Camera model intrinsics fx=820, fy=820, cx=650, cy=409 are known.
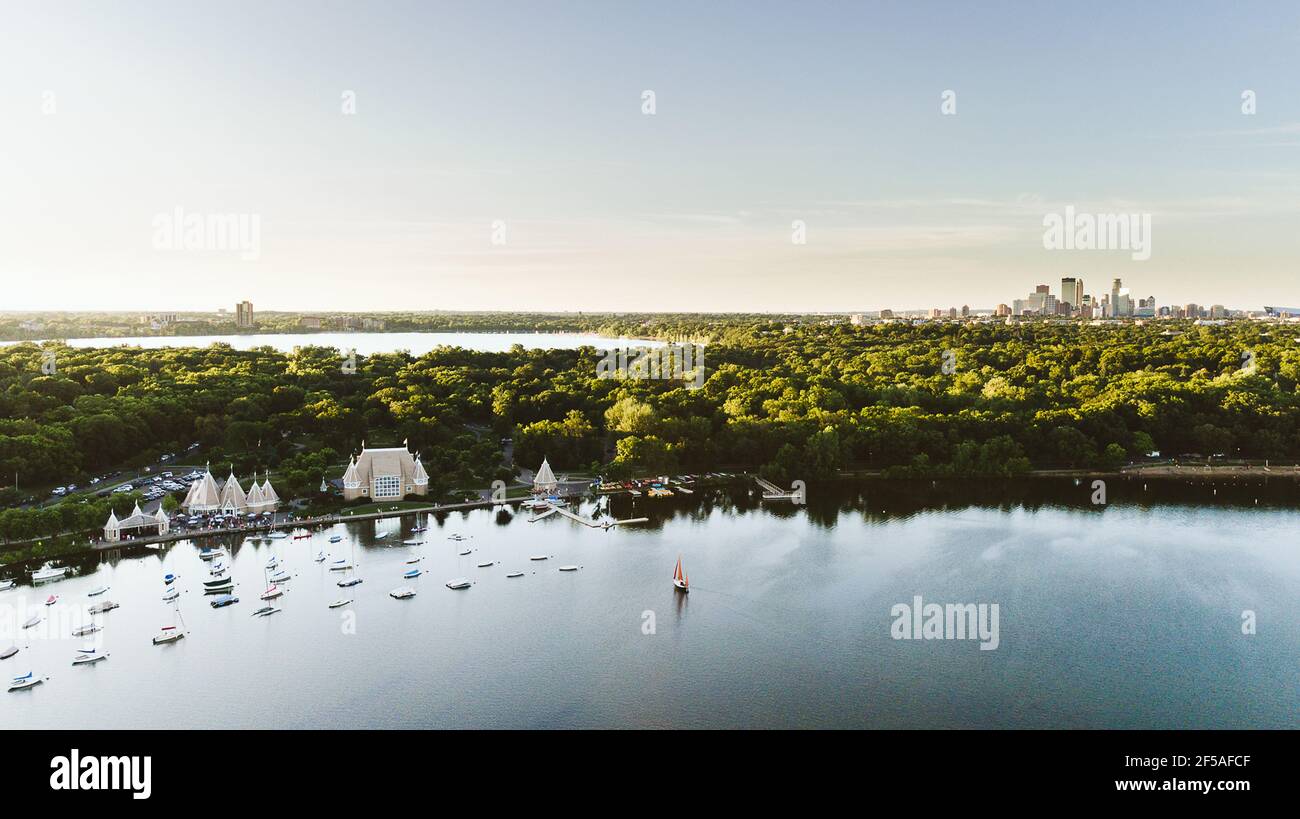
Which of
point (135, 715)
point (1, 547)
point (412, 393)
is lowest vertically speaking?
point (135, 715)

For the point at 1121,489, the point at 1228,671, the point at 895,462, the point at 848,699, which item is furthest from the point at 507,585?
the point at 1121,489

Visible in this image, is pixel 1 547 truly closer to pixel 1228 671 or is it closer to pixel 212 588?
pixel 212 588

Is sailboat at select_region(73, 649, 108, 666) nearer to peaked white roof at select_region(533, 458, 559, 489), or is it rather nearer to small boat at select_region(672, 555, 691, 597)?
small boat at select_region(672, 555, 691, 597)

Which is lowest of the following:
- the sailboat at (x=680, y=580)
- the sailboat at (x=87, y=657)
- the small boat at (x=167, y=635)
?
the sailboat at (x=87, y=657)

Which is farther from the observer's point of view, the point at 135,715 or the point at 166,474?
the point at 166,474

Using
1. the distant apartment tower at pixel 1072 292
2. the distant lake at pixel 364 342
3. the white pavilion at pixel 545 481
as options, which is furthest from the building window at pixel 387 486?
the distant apartment tower at pixel 1072 292

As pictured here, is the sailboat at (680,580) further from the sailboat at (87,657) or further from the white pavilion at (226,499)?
the white pavilion at (226,499)

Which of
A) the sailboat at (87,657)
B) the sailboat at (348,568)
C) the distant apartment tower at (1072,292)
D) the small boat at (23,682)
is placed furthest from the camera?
the distant apartment tower at (1072,292)
